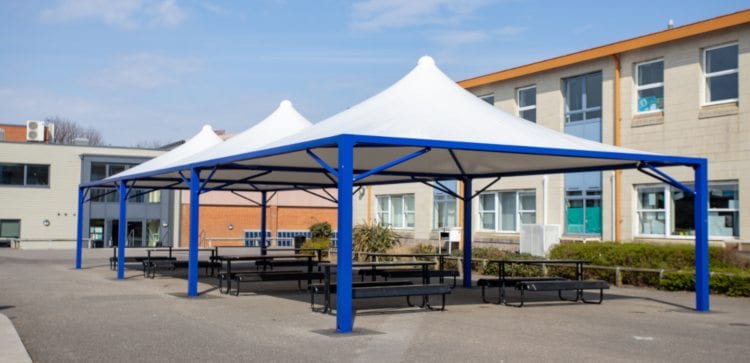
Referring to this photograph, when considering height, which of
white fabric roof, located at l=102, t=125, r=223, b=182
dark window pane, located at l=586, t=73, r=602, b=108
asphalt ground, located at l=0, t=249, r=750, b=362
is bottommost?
asphalt ground, located at l=0, t=249, r=750, b=362

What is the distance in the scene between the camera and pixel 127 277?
1966 centimetres

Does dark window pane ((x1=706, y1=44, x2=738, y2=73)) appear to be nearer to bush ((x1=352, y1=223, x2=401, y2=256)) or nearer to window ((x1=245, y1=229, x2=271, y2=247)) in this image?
bush ((x1=352, y1=223, x2=401, y2=256))

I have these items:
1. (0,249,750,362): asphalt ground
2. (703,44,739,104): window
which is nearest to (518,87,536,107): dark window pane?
(703,44,739,104): window

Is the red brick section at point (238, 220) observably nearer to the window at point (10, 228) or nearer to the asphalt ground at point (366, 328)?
the window at point (10, 228)

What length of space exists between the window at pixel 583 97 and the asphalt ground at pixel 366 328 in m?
7.77

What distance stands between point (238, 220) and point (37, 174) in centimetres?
1065

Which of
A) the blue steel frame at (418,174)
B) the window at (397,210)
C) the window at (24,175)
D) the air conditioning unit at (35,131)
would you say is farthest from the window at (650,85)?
the air conditioning unit at (35,131)

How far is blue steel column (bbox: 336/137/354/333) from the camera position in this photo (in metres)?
10.2

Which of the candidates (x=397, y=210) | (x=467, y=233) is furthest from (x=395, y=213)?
(x=467, y=233)

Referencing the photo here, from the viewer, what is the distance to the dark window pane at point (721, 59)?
18.8m

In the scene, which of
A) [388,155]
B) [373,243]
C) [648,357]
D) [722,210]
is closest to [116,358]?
[648,357]

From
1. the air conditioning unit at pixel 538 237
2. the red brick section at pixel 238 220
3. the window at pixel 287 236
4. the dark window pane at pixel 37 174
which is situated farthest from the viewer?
the window at pixel 287 236

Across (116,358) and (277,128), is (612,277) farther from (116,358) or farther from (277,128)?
(116,358)

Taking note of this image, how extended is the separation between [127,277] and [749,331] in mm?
14162
